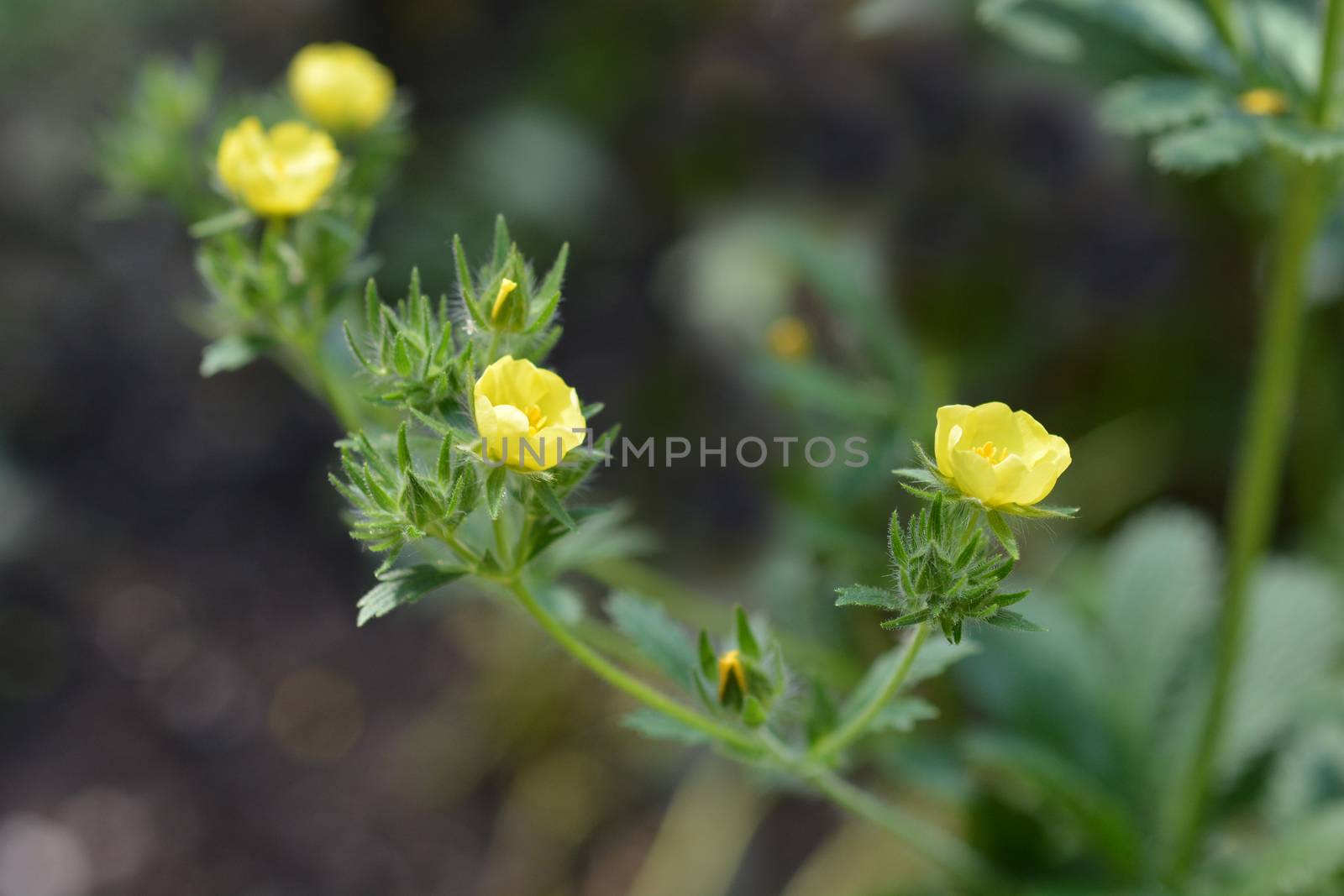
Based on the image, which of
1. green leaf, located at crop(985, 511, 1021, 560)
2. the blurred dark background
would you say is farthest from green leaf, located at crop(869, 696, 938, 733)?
the blurred dark background

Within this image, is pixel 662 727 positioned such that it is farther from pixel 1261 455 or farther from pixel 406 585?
pixel 1261 455

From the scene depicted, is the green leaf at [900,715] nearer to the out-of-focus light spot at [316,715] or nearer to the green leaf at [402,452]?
the green leaf at [402,452]

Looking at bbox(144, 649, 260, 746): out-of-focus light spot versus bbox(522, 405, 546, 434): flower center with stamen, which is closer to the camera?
bbox(522, 405, 546, 434): flower center with stamen

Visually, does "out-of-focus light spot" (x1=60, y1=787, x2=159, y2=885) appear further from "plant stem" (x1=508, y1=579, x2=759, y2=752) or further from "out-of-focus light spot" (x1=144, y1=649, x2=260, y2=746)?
"plant stem" (x1=508, y1=579, x2=759, y2=752)

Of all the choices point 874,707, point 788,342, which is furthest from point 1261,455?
point 874,707

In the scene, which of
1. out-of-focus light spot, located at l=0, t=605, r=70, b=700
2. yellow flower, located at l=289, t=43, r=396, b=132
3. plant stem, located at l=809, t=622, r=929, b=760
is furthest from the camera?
out-of-focus light spot, located at l=0, t=605, r=70, b=700

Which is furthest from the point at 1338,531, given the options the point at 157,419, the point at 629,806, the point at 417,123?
the point at 157,419
